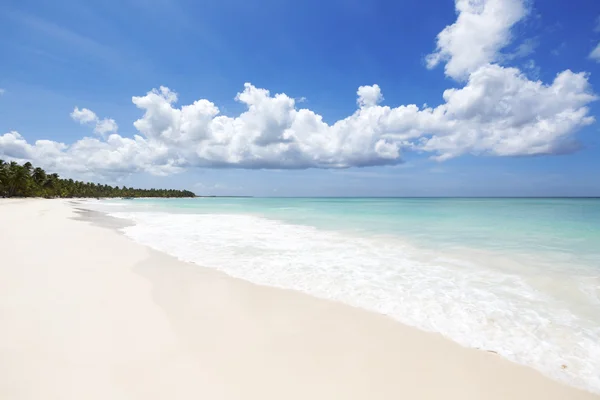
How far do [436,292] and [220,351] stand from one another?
174 inches

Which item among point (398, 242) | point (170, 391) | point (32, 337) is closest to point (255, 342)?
point (170, 391)

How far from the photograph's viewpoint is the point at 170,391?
270 cm

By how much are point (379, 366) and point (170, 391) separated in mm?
2168

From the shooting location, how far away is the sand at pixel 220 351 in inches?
109

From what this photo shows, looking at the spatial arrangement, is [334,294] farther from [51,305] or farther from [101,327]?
[51,305]

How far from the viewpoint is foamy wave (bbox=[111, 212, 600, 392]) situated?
12.4 feet

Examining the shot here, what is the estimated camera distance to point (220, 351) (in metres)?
3.42

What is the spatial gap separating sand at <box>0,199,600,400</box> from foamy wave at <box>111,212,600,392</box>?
455mm

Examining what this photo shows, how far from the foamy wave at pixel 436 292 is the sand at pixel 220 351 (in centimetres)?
45

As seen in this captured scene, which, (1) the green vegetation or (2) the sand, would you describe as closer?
(2) the sand

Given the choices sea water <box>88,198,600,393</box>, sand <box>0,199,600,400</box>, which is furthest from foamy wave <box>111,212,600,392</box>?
sand <box>0,199,600,400</box>

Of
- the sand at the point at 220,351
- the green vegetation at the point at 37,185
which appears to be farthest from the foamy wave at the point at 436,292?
the green vegetation at the point at 37,185

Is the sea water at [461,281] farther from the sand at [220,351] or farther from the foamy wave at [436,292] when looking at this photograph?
the sand at [220,351]

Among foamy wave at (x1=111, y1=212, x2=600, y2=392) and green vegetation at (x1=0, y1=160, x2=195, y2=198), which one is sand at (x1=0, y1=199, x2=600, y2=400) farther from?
green vegetation at (x1=0, y1=160, x2=195, y2=198)
